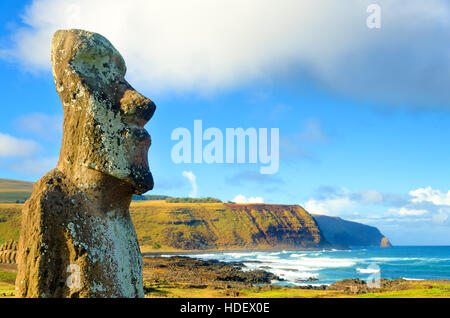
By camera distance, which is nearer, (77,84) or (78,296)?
(78,296)

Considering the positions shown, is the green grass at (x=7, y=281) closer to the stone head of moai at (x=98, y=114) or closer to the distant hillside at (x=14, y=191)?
the stone head of moai at (x=98, y=114)

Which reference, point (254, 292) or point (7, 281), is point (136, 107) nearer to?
point (7, 281)

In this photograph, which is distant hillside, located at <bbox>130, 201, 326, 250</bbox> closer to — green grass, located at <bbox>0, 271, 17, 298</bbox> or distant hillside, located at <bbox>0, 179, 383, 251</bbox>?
distant hillside, located at <bbox>0, 179, 383, 251</bbox>

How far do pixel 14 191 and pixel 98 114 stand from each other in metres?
114

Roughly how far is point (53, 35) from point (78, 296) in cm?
252

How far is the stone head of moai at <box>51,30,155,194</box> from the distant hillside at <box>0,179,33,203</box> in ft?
317

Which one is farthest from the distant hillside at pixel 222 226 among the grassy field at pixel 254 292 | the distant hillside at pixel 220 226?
the grassy field at pixel 254 292

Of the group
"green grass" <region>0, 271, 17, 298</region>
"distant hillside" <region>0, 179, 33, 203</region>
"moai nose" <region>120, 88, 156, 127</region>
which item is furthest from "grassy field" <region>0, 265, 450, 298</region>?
"distant hillside" <region>0, 179, 33, 203</region>

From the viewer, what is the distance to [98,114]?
3.91m

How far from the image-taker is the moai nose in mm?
4004
